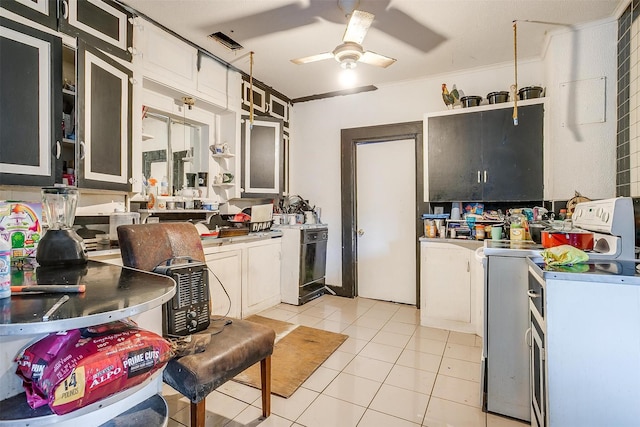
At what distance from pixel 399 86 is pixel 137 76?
9.48ft

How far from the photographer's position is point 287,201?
4.65 m

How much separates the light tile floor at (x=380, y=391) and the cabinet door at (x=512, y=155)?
4.80 ft

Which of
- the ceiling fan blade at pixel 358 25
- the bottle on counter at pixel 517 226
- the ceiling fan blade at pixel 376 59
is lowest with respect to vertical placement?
the bottle on counter at pixel 517 226

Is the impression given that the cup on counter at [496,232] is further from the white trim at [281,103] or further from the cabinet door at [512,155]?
the white trim at [281,103]

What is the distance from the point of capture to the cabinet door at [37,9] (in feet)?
5.83

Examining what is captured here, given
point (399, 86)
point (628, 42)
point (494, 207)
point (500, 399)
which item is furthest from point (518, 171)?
point (500, 399)

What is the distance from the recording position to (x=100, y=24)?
2.29 m

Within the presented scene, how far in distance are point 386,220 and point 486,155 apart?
55.2 inches

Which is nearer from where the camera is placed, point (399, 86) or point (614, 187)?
point (614, 187)

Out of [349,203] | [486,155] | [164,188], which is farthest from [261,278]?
[486,155]

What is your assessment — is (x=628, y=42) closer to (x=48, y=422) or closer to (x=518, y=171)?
(x=518, y=171)

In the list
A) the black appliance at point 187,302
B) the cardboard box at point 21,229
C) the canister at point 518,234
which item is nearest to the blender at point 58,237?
the cardboard box at point 21,229

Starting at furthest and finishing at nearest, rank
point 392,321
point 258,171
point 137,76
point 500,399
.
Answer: point 258,171 → point 392,321 → point 137,76 → point 500,399

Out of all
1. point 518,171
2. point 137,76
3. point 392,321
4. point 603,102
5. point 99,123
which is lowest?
point 392,321
